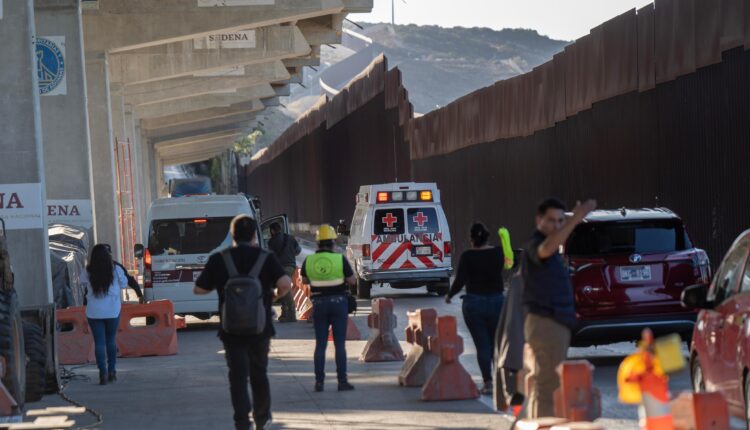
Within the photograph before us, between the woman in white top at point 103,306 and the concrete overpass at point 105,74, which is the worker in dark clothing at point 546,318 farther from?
the concrete overpass at point 105,74

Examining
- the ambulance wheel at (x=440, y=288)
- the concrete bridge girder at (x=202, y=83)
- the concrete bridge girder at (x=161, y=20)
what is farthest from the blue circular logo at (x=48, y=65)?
the concrete bridge girder at (x=202, y=83)

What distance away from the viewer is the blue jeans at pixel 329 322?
15.2 meters

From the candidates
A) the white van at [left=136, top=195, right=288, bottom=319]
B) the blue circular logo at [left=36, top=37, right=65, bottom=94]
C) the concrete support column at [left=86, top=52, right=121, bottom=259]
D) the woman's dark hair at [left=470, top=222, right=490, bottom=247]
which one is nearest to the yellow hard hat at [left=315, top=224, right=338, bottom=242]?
the woman's dark hair at [left=470, top=222, right=490, bottom=247]

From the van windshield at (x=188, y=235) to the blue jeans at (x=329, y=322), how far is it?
418 inches

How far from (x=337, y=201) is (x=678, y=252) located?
52107mm

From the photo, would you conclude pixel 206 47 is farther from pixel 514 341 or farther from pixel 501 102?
pixel 514 341

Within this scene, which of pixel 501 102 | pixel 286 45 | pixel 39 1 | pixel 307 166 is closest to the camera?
pixel 39 1

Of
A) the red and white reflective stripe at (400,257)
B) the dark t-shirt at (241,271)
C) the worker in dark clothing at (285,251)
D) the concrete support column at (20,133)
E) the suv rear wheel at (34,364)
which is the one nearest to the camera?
the dark t-shirt at (241,271)

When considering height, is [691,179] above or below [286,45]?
below

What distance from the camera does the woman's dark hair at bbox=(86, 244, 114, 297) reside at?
17453 millimetres

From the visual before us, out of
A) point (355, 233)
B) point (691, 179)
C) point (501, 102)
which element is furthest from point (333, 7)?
point (691, 179)

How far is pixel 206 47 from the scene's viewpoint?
1884 inches

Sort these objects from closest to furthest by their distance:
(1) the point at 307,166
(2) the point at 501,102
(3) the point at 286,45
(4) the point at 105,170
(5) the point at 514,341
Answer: (5) the point at 514,341 < (2) the point at 501,102 < (4) the point at 105,170 < (3) the point at 286,45 < (1) the point at 307,166

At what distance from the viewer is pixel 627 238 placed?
15945 mm
